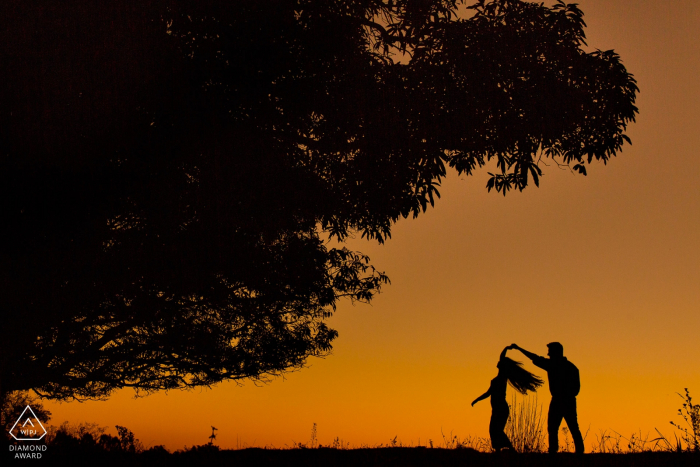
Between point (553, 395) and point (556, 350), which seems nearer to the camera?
point (553, 395)

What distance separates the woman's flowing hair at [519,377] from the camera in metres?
9.72

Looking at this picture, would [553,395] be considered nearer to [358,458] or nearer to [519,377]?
[519,377]

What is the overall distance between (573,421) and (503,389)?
1170 millimetres

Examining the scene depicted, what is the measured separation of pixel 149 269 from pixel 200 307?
213 centimetres

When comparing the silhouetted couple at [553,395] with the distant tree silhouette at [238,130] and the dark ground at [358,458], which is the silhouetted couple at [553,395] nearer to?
the dark ground at [358,458]

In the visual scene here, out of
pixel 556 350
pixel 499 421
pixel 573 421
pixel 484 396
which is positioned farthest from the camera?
pixel 484 396

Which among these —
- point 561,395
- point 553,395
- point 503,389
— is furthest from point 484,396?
point 561,395

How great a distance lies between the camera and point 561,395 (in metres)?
8.68

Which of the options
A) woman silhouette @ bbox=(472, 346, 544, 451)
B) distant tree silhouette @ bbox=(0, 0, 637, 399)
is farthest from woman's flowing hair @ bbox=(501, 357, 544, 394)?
distant tree silhouette @ bbox=(0, 0, 637, 399)

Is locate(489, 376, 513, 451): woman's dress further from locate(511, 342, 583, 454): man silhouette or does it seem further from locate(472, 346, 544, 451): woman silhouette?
locate(511, 342, 583, 454): man silhouette

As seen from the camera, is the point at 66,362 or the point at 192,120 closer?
the point at 192,120

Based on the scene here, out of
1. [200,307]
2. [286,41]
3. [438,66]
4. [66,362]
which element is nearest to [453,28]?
[438,66]

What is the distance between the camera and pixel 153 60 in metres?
9.08

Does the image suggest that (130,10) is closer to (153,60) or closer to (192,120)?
(153,60)
